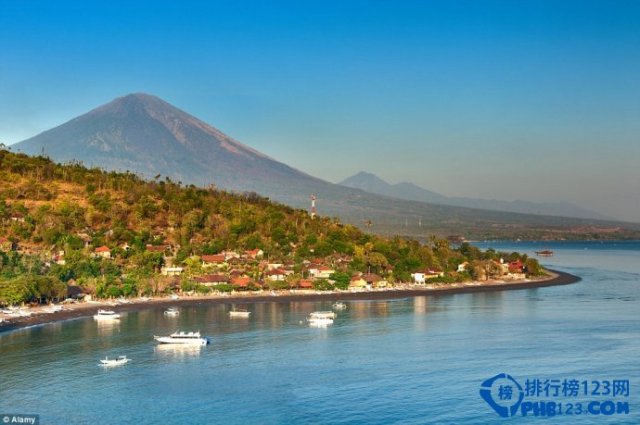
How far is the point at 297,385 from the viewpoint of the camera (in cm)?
3303

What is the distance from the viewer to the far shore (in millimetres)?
50938

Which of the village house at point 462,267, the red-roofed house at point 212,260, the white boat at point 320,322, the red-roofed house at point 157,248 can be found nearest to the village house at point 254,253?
the red-roofed house at point 212,260

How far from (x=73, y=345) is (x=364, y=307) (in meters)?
24.7

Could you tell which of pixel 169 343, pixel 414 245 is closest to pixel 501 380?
pixel 169 343

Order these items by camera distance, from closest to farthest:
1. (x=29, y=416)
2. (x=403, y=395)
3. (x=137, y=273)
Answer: (x=29, y=416) < (x=403, y=395) < (x=137, y=273)

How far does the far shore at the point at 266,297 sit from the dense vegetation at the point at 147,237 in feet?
6.61

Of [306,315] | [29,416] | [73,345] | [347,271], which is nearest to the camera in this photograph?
[29,416]

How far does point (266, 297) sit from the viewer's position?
64.6 metres

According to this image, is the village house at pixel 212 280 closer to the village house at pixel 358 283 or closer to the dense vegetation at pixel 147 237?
the dense vegetation at pixel 147 237

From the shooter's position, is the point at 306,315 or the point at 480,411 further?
the point at 306,315

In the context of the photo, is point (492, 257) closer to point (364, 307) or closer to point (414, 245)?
point (414, 245)

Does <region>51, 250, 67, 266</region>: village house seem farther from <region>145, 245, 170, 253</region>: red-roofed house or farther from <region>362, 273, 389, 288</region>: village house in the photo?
<region>362, 273, 389, 288</region>: village house

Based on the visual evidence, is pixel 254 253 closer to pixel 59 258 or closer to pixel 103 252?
pixel 103 252

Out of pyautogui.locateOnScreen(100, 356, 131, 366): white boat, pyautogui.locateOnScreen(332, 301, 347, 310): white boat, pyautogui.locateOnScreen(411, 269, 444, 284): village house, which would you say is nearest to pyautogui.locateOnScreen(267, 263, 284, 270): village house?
pyautogui.locateOnScreen(411, 269, 444, 284): village house
